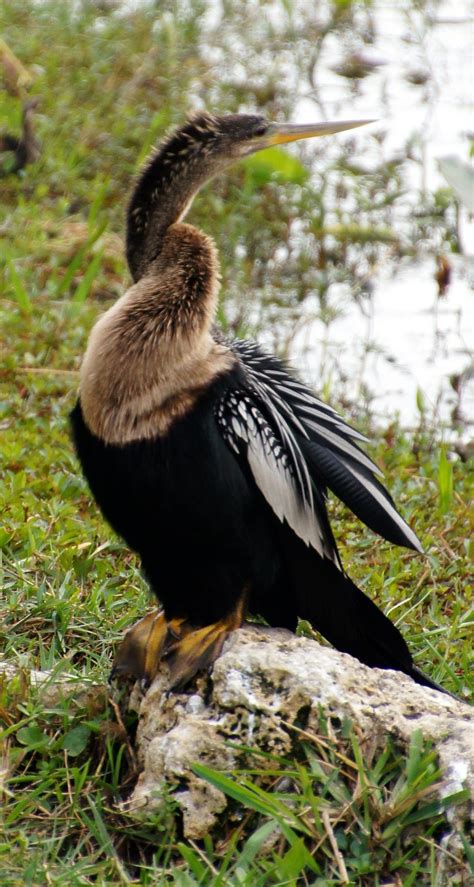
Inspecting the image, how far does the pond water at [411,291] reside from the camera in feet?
15.7

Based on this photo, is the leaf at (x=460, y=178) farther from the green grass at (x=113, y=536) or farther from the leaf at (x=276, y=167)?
the leaf at (x=276, y=167)

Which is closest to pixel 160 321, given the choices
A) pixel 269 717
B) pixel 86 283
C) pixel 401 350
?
pixel 269 717

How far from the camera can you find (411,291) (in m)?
5.52

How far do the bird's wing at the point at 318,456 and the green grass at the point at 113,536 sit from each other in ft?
1.56

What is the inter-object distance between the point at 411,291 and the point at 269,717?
3437 millimetres

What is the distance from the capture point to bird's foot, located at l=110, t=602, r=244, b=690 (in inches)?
99.3

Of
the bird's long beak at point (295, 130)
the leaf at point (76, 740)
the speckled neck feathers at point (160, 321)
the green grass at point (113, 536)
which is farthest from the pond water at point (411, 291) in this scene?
the leaf at point (76, 740)

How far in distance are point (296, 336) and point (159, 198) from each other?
2353 mm

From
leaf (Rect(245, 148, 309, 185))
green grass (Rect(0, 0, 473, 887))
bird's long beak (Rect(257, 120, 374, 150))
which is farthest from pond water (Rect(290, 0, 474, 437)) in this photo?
bird's long beak (Rect(257, 120, 374, 150))

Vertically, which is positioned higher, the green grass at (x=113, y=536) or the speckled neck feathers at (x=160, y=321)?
the speckled neck feathers at (x=160, y=321)

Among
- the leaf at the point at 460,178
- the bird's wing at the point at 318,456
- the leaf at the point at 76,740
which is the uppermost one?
the leaf at the point at 460,178

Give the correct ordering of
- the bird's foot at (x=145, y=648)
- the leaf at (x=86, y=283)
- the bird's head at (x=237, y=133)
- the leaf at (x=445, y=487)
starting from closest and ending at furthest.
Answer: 1. the bird's foot at (x=145, y=648)
2. the bird's head at (x=237, y=133)
3. the leaf at (x=445, y=487)
4. the leaf at (x=86, y=283)

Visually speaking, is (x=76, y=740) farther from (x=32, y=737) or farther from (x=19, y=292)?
(x=19, y=292)

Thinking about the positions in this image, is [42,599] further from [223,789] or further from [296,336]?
[296,336]
